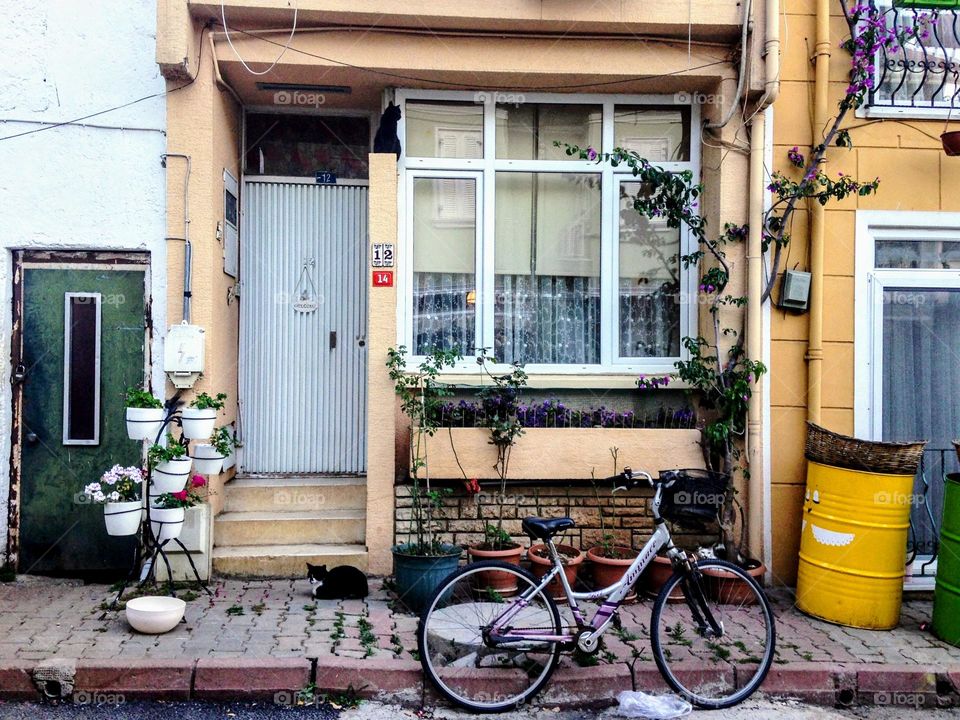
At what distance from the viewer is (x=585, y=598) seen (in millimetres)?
4613

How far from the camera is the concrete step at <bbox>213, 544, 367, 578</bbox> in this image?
6.26 meters

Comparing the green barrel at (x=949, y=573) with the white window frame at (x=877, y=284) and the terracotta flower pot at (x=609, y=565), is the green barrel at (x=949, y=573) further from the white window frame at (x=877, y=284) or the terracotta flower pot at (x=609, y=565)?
the terracotta flower pot at (x=609, y=565)

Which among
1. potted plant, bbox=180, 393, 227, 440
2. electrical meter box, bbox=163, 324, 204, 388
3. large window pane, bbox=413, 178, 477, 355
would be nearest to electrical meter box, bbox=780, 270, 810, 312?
large window pane, bbox=413, 178, 477, 355

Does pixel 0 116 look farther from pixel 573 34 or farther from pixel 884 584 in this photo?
pixel 884 584

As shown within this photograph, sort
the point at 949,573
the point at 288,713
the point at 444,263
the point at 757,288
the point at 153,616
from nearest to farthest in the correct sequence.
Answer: the point at 288,713
the point at 153,616
the point at 949,573
the point at 757,288
the point at 444,263

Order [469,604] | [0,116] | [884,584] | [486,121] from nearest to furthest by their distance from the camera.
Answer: [469,604], [884,584], [0,116], [486,121]

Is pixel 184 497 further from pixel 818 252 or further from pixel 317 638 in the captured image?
pixel 818 252

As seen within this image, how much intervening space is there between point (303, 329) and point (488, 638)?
3668 millimetres

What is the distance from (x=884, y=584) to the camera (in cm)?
564

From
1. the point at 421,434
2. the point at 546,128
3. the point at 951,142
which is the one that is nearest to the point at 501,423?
the point at 421,434

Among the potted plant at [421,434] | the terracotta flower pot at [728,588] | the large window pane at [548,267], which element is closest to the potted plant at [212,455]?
the potted plant at [421,434]

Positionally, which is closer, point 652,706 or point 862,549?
point 652,706

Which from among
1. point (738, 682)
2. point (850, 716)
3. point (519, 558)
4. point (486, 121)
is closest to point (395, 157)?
point (486, 121)

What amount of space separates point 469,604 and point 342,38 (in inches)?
174
